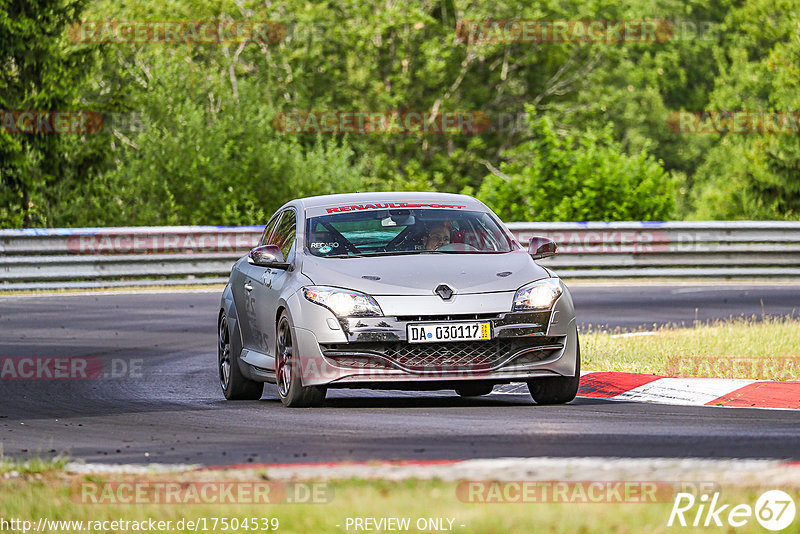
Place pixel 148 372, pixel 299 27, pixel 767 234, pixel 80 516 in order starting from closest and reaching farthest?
pixel 80 516 < pixel 148 372 < pixel 767 234 < pixel 299 27

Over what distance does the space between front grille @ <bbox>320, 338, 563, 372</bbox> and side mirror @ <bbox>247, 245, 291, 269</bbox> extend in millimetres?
1053

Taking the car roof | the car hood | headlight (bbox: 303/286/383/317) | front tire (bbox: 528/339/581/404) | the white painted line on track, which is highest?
the car roof

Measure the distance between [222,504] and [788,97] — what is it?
3653 cm

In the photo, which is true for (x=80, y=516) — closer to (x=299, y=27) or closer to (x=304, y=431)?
(x=304, y=431)

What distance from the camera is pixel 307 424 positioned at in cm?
876

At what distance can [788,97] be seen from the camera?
39.9 meters

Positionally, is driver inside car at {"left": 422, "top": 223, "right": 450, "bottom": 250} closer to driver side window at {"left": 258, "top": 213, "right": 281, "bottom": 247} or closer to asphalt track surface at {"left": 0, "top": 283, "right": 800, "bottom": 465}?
asphalt track surface at {"left": 0, "top": 283, "right": 800, "bottom": 465}

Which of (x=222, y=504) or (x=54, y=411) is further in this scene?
(x=54, y=411)

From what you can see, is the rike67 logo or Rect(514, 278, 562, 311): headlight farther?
Rect(514, 278, 562, 311): headlight

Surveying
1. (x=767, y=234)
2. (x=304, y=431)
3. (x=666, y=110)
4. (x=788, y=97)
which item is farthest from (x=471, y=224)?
(x=666, y=110)
